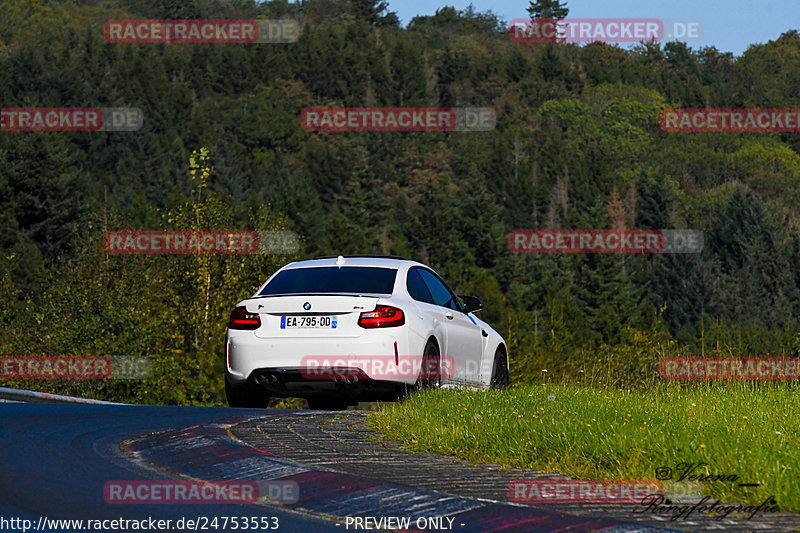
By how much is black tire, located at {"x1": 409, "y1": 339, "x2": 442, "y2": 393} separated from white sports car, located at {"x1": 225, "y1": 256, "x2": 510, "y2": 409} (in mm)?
10

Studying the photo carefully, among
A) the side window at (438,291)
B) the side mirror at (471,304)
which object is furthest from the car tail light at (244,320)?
the side mirror at (471,304)

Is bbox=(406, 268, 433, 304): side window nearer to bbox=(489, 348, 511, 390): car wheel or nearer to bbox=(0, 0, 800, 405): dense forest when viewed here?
Answer: bbox=(489, 348, 511, 390): car wheel

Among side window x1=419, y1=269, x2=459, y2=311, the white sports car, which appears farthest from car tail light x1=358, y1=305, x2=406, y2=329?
side window x1=419, y1=269, x2=459, y2=311

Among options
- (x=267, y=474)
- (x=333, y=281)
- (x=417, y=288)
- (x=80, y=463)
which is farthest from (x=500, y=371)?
(x=267, y=474)

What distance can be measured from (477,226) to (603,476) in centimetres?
10283

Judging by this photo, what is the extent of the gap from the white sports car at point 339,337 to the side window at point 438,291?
41cm

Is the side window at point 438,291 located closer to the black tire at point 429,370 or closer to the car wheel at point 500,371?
the black tire at point 429,370

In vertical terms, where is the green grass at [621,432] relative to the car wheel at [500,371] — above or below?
above

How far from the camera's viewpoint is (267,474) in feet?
23.2

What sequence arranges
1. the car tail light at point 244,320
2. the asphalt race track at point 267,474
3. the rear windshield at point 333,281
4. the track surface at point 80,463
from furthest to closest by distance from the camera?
the rear windshield at point 333,281
the car tail light at point 244,320
the track surface at point 80,463
the asphalt race track at point 267,474

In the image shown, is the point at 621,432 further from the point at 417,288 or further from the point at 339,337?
the point at 417,288

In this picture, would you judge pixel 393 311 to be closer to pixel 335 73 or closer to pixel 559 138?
pixel 559 138

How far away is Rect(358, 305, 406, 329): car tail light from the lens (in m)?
11.6

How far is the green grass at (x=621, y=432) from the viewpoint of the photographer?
6473mm
